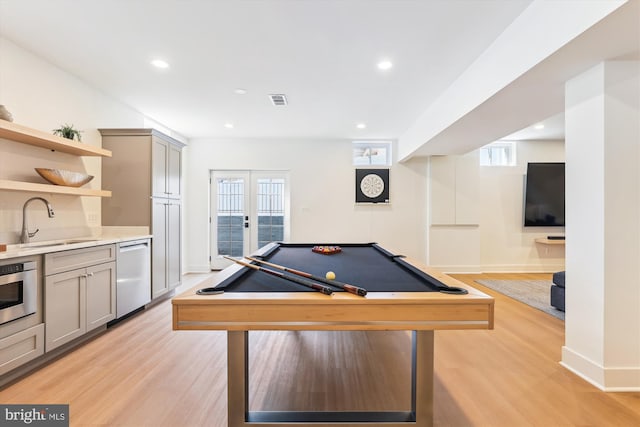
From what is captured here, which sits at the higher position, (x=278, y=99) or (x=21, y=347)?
(x=278, y=99)

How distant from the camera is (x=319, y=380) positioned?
2.05m

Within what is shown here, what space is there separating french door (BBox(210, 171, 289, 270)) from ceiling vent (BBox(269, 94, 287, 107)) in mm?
2133

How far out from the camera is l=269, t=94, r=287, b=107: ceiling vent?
373 centimetres

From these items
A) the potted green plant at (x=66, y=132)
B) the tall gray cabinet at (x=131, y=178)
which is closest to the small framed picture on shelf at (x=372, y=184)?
the tall gray cabinet at (x=131, y=178)

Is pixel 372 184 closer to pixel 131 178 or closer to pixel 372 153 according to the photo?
pixel 372 153

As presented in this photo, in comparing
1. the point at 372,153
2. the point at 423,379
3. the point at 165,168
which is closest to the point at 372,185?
the point at 372,153

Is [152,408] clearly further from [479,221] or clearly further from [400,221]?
[479,221]

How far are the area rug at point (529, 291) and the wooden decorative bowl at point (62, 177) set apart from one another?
5263 mm

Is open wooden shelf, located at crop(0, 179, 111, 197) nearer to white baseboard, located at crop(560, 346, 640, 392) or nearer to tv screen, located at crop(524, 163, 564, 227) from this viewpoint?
white baseboard, located at crop(560, 346, 640, 392)

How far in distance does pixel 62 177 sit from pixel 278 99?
7.93 feet

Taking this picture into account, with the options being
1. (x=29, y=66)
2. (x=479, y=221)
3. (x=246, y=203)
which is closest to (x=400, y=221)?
(x=479, y=221)

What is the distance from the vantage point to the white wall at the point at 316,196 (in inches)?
234

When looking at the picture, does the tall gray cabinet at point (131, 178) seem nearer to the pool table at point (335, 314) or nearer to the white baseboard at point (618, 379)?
the pool table at point (335, 314)

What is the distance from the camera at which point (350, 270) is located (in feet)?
6.58
